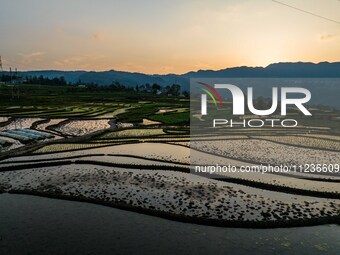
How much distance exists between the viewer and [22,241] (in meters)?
12.0

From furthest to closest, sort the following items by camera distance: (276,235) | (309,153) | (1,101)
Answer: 1. (1,101)
2. (309,153)
3. (276,235)

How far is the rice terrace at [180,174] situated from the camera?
1488cm

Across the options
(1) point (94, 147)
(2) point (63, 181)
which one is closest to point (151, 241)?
(2) point (63, 181)

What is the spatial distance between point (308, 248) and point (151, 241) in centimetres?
579

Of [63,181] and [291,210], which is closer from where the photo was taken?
[291,210]

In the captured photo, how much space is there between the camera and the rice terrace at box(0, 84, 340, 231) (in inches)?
586

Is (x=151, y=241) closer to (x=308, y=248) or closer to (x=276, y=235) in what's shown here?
(x=276, y=235)

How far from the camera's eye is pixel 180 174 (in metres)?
20.8

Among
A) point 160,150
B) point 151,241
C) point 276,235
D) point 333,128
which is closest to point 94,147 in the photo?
point 160,150

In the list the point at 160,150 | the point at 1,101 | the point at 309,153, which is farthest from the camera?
the point at 1,101

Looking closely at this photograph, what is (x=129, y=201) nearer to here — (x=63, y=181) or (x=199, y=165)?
(x=63, y=181)

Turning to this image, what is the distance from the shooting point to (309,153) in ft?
85.5

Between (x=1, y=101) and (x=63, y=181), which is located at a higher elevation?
(x=1, y=101)

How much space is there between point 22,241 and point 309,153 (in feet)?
72.9
